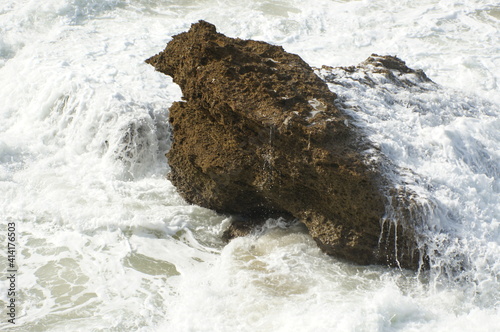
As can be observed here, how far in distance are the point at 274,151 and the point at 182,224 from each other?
1.26 metres

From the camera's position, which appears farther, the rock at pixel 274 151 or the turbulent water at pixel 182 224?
the rock at pixel 274 151

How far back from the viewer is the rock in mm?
4395

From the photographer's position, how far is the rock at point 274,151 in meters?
4.39

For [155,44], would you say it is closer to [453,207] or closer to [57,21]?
[57,21]

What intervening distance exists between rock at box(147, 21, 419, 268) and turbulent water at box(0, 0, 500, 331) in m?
0.20

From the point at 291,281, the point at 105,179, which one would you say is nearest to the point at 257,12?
the point at 105,179

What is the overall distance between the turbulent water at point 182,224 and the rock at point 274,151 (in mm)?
205

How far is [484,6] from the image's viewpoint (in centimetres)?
1112

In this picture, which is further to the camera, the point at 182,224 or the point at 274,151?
the point at 182,224

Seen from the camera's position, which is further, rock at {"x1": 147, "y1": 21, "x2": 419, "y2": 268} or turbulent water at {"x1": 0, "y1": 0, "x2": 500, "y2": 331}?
rock at {"x1": 147, "y1": 21, "x2": 419, "y2": 268}

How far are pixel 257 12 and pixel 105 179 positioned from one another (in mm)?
6082

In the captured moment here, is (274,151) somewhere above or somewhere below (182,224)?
above

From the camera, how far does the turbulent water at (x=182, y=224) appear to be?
4016mm

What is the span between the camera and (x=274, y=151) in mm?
4672
